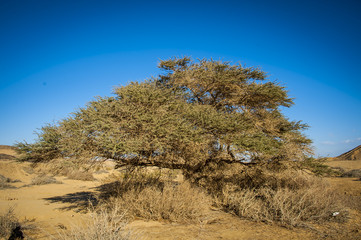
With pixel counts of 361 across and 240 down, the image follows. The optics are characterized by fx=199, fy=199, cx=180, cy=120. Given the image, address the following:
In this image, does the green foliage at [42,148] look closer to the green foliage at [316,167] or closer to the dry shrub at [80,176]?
the green foliage at [316,167]

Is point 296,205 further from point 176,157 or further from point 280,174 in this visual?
point 176,157

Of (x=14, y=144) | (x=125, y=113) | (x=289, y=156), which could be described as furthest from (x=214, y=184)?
(x=14, y=144)

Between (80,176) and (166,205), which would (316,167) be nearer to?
(166,205)

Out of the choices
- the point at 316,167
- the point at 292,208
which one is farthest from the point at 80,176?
the point at 316,167

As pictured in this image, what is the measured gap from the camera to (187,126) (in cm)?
705

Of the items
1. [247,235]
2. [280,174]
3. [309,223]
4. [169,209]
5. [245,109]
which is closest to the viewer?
[247,235]

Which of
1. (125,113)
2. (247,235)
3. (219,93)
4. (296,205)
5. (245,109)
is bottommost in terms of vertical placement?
(247,235)

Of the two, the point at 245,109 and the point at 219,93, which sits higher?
the point at 219,93

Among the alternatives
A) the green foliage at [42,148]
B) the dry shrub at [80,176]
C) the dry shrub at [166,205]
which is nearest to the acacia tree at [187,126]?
the green foliage at [42,148]

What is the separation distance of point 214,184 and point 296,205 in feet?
13.2

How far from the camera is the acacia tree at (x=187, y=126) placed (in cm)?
664

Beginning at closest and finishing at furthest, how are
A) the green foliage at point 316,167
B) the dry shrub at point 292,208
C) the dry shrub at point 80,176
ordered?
the dry shrub at point 292,208 → the green foliage at point 316,167 → the dry shrub at point 80,176

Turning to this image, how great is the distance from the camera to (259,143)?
6926 mm

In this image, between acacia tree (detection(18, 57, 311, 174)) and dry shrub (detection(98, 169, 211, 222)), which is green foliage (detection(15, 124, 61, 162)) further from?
dry shrub (detection(98, 169, 211, 222))
